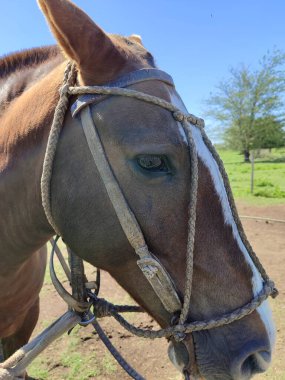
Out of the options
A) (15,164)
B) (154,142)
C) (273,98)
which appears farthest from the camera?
(273,98)

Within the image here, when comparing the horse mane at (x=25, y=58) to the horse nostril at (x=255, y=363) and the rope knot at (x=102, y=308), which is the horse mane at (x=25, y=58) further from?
the horse nostril at (x=255, y=363)

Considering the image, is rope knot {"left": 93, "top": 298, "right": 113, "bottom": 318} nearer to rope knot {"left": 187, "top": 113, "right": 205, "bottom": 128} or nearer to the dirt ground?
rope knot {"left": 187, "top": 113, "right": 205, "bottom": 128}

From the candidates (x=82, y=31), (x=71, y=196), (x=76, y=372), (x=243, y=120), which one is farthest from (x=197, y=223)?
(x=243, y=120)

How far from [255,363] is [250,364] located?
0.02m

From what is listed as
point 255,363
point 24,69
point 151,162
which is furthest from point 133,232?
point 24,69

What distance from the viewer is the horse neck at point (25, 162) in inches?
64.5

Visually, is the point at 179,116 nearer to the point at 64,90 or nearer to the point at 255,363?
the point at 64,90

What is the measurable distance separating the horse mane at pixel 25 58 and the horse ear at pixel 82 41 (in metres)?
0.57

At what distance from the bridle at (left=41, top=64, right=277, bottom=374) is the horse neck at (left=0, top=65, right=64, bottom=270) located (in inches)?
5.1

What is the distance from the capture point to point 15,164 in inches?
68.2

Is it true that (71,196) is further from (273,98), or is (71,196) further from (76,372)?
(273,98)

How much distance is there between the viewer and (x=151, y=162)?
141 cm

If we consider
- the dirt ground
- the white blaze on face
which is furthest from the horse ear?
the dirt ground

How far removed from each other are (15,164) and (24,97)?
1.25ft
